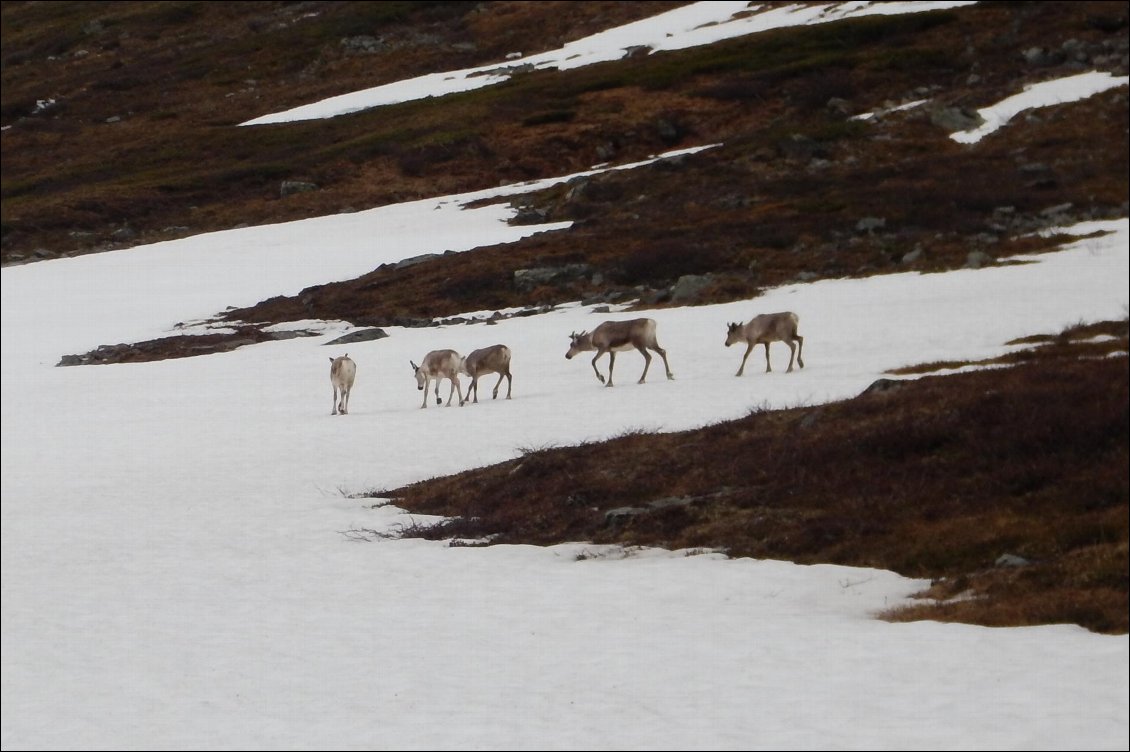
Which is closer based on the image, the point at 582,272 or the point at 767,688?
the point at 767,688

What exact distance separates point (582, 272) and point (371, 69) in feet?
234

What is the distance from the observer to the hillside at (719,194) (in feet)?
63.0

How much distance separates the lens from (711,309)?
45281 mm

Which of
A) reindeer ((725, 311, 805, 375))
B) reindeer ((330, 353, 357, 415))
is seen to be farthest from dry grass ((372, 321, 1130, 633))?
reindeer ((330, 353, 357, 415))

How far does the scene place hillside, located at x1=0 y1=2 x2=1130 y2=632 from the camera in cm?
1920

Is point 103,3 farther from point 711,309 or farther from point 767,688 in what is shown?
point 767,688

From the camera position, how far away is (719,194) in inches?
2566

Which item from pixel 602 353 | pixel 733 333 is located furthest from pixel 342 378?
pixel 733 333

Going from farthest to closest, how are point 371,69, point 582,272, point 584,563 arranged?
point 371,69
point 582,272
point 584,563

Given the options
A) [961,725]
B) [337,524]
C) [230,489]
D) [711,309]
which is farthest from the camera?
[711,309]

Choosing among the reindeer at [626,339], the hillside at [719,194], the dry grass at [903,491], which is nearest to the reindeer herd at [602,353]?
the reindeer at [626,339]

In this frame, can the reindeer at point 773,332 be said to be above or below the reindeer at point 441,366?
above

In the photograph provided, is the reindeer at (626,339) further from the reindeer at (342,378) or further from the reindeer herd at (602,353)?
the reindeer at (342,378)

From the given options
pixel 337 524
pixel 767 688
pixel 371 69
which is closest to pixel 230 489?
pixel 337 524
